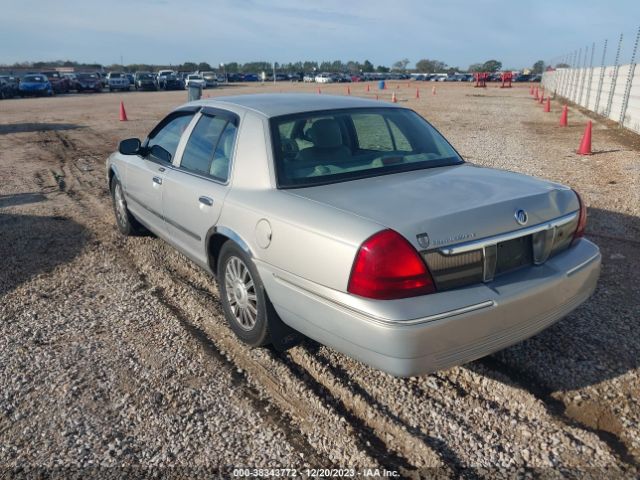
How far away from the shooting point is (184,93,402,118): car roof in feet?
12.3

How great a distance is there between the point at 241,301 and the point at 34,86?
39.0 meters

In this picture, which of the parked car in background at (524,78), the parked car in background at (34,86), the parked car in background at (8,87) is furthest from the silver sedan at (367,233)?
the parked car in background at (524,78)

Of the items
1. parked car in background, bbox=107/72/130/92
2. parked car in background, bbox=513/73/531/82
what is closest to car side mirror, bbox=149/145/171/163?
parked car in background, bbox=107/72/130/92

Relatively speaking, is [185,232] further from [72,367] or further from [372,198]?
[372,198]

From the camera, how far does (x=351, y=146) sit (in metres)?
3.79

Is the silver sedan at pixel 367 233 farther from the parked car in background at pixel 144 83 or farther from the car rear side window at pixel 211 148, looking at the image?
the parked car in background at pixel 144 83

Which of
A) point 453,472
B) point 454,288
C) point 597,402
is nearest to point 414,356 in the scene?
point 454,288

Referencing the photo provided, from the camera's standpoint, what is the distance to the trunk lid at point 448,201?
103 inches

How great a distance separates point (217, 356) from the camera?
11.7 ft

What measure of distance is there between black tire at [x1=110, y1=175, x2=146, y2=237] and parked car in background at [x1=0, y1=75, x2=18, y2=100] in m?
35.4

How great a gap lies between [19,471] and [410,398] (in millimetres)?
2028

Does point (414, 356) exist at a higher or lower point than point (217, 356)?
higher

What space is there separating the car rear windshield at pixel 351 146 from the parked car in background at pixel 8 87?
38.4 m

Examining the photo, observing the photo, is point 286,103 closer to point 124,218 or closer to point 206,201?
point 206,201
